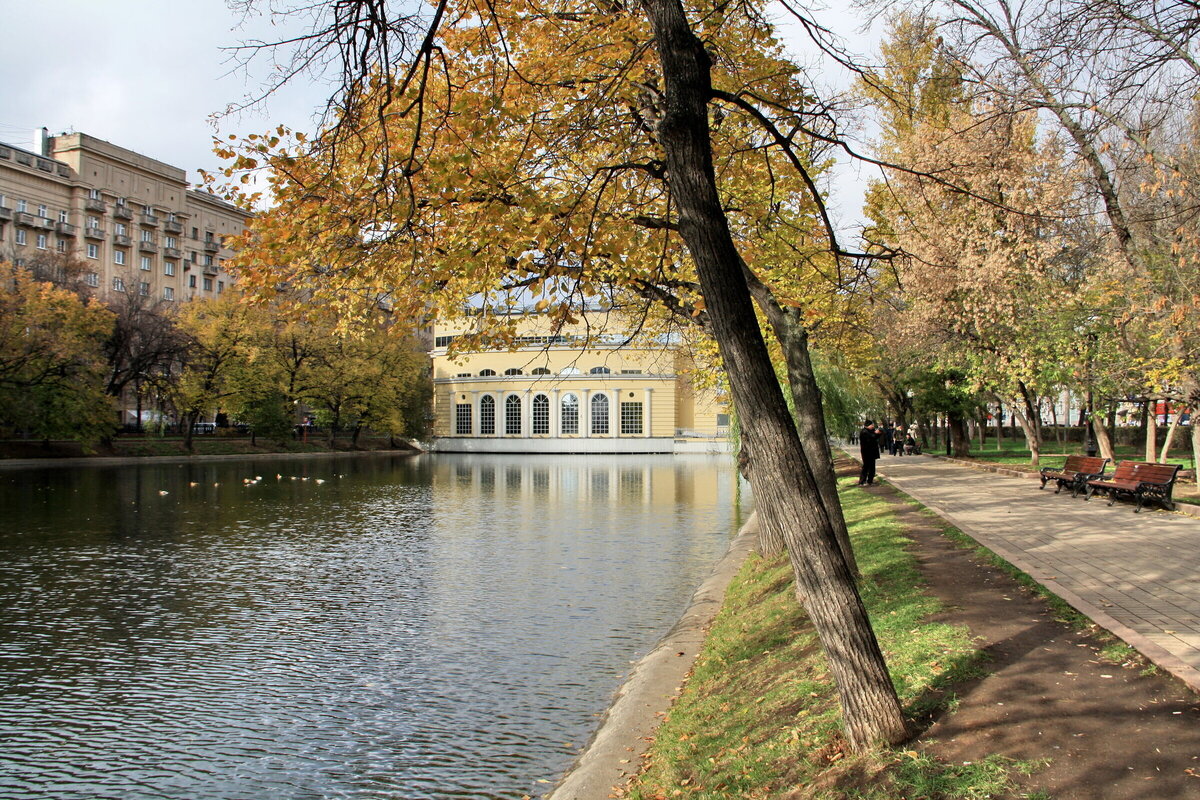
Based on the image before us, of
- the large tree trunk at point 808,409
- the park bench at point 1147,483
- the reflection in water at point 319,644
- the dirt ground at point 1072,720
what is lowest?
the reflection in water at point 319,644

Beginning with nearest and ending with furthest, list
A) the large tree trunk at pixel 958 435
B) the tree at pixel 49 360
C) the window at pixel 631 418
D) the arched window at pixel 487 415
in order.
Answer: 1. the large tree trunk at pixel 958 435
2. the tree at pixel 49 360
3. the window at pixel 631 418
4. the arched window at pixel 487 415

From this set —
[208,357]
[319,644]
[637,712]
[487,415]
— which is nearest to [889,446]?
[487,415]

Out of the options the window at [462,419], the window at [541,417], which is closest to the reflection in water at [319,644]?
the window at [541,417]

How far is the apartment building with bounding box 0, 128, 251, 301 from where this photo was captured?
63844mm

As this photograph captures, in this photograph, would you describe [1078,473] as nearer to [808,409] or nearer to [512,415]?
[808,409]

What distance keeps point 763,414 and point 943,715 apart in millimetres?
2208

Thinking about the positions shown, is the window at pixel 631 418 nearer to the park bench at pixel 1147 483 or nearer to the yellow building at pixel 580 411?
the yellow building at pixel 580 411

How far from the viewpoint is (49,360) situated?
4228 centimetres

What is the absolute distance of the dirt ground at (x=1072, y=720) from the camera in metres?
4.48

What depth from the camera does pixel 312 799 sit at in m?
6.59

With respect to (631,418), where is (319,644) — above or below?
below

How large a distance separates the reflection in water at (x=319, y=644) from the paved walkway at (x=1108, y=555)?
14.6 feet

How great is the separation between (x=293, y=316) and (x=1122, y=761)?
7.00m

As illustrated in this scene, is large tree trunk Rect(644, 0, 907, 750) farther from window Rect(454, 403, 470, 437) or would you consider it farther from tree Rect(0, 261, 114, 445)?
window Rect(454, 403, 470, 437)
